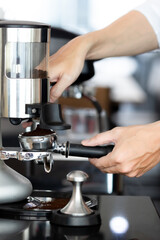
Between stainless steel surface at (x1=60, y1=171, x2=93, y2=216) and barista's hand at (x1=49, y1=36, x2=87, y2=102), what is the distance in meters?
0.27

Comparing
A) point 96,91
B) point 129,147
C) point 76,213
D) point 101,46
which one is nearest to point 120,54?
point 101,46

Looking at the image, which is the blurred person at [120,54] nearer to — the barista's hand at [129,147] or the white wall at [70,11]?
the barista's hand at [129,147]

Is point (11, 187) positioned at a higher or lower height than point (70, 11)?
Result: lower

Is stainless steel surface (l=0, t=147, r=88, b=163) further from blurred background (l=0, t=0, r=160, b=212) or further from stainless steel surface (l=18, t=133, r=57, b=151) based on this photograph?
blurred background (l=0, t=0, r=160, b=212)

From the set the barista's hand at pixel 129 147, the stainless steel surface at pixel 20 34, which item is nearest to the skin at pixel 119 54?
the barista's hand at pixel 129 147

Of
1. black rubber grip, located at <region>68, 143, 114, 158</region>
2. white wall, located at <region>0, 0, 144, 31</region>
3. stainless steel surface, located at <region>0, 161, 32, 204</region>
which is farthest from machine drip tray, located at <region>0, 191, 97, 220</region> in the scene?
white wall, located at <region>0, 0, 144, 31</region>

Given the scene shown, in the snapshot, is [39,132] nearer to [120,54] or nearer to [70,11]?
[120,54]

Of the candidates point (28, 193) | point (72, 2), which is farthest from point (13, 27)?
point (72, 2)

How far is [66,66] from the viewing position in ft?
4.43

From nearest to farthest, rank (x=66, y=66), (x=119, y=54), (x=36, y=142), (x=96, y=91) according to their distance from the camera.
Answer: (x=36, y=142) → (x=66, y=66) → (x=119, y=54) → (x=96, y=91)

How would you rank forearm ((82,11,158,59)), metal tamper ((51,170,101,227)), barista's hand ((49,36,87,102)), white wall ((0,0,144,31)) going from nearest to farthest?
metal tamper ((51,170,101,227))
barista's hand ((49,36,87,102))
forearm ((82,11,158,59))
white wall ((0,0,144,31))

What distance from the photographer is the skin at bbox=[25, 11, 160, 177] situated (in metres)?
1.16

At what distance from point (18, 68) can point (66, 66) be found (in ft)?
0.82

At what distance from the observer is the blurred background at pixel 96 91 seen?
1595 mm
